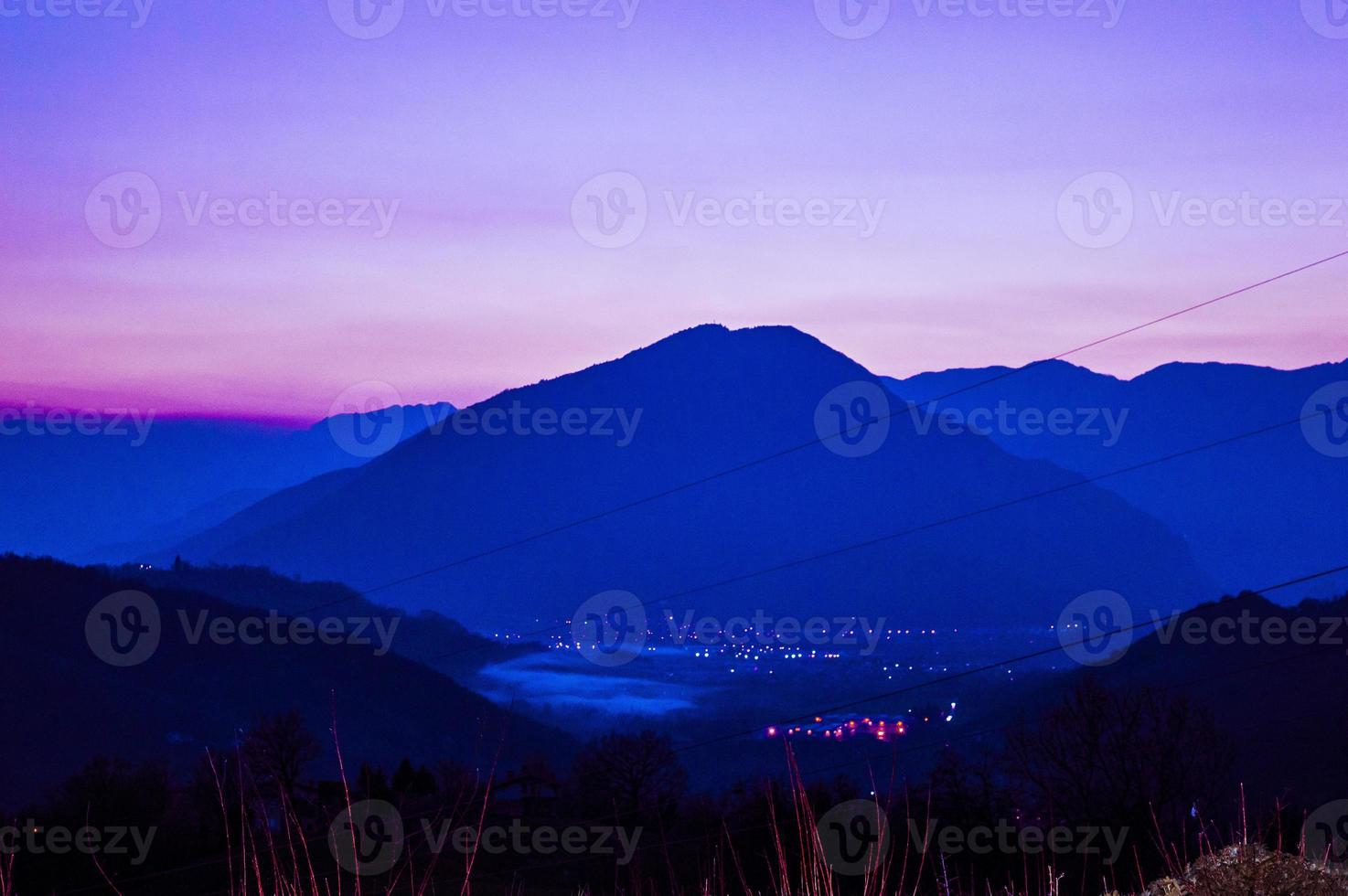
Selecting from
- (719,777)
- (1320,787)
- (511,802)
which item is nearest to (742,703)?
(719,777)

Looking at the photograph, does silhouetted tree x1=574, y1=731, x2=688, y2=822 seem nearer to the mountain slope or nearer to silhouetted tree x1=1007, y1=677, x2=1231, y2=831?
silhouetted tree x1=1007, y1=677, x2=1231, y2=831

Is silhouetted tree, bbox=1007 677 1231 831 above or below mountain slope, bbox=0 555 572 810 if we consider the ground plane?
below

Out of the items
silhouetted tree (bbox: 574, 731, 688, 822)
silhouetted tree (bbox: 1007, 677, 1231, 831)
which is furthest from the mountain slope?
silhouetted tree (bbox: 1007, 677, 1231, 831)

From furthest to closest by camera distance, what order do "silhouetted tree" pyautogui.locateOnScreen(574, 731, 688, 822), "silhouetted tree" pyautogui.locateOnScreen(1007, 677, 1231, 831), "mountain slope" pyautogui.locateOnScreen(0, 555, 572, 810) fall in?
"mountain slope" pyautogui.locateOnScreen(0, 555, 572, 810)
"silhouetted tree" pyautogui.locateOnScreen(574, 731, 688, 822)
"silhouetted tree" pyautogui.locateOnScreen(1007, 677, 1231, 831)

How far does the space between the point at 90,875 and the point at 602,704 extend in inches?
4205

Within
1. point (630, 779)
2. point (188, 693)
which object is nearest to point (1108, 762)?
point (630, 779)

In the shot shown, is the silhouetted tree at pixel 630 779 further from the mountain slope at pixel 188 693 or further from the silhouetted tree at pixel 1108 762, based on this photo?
the mountain slope at pixel 188 693

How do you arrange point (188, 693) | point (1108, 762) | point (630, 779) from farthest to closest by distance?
point (188, 693)
point (630, 779)
point (1108, 762)

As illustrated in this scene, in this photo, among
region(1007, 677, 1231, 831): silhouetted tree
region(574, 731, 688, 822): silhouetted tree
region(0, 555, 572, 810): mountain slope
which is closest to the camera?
region(1007, 677, 1231, 831): silhouetted tree

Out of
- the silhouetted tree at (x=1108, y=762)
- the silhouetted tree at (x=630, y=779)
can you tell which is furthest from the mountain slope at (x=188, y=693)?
the silhouetted tree at (x=1108, y=762)

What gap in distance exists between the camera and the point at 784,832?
3325cm

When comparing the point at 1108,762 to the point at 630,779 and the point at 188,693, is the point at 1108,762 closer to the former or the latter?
the point at 630,779

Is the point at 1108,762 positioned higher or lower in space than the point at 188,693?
lower

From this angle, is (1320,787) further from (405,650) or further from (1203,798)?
(405,650)
